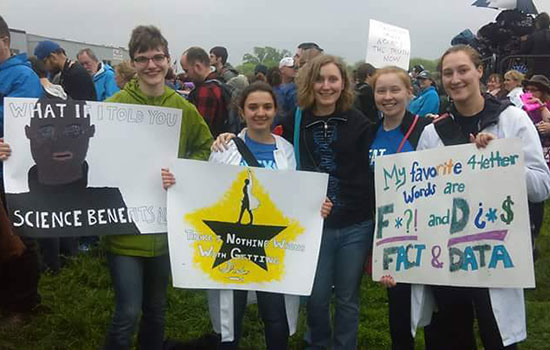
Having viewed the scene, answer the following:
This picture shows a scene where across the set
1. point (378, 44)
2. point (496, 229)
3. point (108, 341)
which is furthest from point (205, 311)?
point (378, 44)

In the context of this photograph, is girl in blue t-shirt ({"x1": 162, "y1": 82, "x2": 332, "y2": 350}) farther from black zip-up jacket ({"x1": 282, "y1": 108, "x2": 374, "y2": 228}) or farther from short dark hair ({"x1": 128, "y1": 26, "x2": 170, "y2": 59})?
short dark hair ({"x1": 128, "y1": 26, "x2": 170, "y2": 59})

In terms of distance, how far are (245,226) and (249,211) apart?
85mm

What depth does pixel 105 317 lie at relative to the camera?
4.63m

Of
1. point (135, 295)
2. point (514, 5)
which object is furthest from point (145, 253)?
point (514, 5)

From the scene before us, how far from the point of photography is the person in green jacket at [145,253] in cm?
320

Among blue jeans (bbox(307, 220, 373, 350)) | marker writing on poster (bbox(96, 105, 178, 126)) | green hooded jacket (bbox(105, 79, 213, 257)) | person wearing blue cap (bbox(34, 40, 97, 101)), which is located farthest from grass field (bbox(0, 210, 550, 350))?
person wearing blue cap (bbox(34, 40, 97, 101))

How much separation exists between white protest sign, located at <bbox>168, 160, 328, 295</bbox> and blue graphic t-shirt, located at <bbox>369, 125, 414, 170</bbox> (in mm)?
317

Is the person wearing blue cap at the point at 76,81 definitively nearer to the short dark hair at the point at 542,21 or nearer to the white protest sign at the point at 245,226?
the white protest sign at the point at 245,226

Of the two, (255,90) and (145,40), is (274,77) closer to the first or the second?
(255,90)

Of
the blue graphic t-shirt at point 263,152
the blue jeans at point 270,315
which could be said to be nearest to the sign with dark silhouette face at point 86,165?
the blue graphic t-shirt at point 263,152

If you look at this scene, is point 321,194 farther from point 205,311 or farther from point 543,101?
point 543,101

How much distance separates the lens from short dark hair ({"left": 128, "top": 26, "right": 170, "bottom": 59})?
3.21m

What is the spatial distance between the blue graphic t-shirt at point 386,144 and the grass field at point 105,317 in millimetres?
1667

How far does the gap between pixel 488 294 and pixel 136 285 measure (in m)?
1.77
